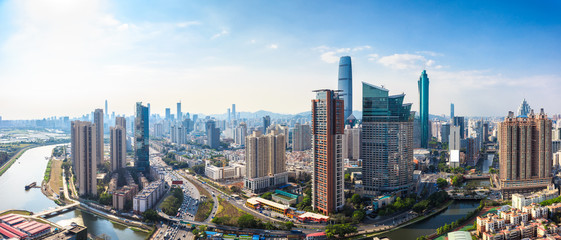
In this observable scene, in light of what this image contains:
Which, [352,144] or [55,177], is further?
[352,144]

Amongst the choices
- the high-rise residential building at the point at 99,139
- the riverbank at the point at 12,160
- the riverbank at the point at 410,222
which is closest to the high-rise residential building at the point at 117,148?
the high-rise residential building at the point at 99,139

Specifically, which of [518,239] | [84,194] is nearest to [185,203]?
[84,194]

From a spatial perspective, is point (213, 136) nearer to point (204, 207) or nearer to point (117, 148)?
point (117, 148)

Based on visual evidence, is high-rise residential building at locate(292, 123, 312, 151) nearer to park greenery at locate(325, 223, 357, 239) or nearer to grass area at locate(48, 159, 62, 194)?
grass area at locate(48, 159, 62, 194)

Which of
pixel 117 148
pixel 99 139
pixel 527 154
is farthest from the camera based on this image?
pixel 99 139

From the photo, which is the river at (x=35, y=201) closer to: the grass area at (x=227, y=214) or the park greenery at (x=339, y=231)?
the grass area at (x=227, y=214)

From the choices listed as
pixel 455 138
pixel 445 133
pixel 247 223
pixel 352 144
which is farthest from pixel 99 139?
pixel 445 133
